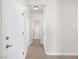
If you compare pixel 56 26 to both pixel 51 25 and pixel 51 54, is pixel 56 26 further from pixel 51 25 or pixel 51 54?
pixel 51 54

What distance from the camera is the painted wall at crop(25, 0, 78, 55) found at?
5562 mm

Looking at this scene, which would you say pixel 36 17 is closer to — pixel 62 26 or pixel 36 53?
pixel 36 53

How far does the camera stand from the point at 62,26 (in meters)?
5.59

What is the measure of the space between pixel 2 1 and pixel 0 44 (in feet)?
2.49

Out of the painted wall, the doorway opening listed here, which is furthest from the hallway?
the painted wall

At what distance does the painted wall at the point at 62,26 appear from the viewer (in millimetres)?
5562

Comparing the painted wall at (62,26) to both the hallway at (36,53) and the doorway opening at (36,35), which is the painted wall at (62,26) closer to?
the hallway at (36,53)

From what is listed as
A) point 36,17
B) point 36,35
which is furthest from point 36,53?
point 36,35

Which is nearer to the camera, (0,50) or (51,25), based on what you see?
(0,50)

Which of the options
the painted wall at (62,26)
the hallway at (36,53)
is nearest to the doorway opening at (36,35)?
the hallway at (36,53)

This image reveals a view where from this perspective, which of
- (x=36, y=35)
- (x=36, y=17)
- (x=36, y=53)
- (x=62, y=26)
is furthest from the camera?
(x=36, y=35)

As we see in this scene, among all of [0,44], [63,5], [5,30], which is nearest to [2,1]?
[5,30]

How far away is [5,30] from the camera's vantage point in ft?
7.33

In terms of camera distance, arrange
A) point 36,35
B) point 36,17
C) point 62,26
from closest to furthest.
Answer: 1. point 62,26
2. point 36,17
3. point 36,35
